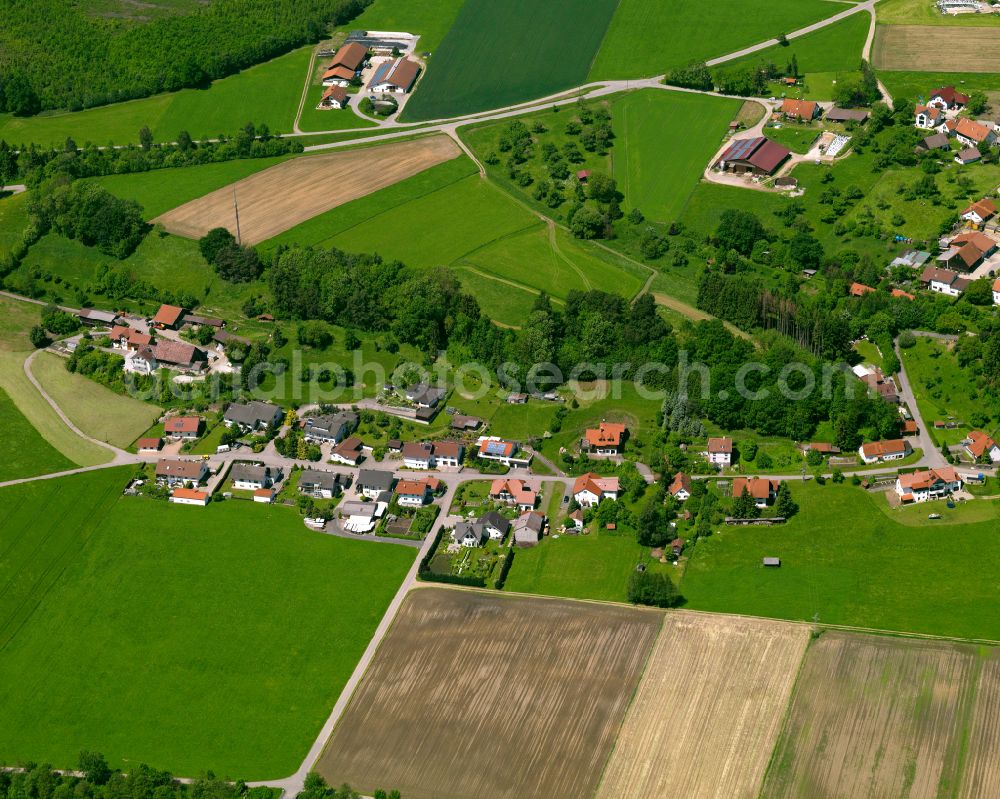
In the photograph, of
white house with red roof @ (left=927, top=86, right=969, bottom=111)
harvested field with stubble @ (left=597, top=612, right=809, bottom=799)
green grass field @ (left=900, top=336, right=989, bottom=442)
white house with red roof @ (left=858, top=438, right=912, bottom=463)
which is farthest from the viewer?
white house with red roof @ (left=927, top=86, right=969, bottom=111)

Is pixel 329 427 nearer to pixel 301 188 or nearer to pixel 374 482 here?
pixel 374 482

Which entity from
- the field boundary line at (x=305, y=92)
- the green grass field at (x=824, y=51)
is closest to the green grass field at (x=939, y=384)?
the green grass field at (x=824, y=51)

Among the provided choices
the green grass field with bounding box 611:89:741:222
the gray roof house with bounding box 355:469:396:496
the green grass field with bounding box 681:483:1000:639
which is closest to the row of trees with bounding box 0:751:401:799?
the green grass field with bounding box 681:483:1000:639

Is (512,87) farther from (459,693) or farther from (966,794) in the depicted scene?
(966,794)

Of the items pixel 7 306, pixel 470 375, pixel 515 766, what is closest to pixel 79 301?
pixel 7 306

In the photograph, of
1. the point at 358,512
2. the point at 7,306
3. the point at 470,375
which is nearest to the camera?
the point at 358,512

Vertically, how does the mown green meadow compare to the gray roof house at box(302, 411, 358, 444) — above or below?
below

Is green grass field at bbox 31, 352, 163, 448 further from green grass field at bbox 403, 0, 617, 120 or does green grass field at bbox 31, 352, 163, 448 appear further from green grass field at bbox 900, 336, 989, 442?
green grass field at bbox 900, 336, 989, 442
